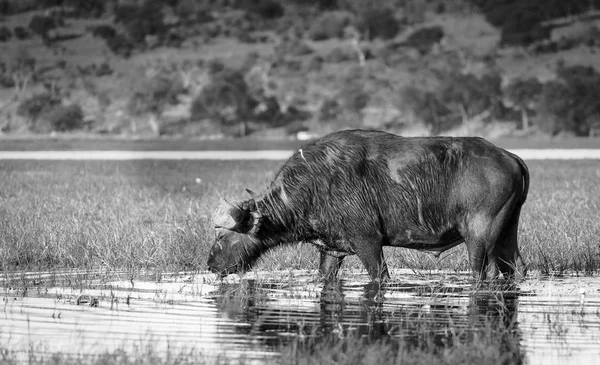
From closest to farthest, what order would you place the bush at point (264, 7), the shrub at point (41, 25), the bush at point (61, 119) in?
the bush at point (61, 119), the shrub at point (41, 25), the bush at point (264, 7)

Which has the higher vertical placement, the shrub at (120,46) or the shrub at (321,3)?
the shrub at (321,3)

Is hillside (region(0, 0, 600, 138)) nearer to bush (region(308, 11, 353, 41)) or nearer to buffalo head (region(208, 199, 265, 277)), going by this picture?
bush (region(308, 11, 353, 41))

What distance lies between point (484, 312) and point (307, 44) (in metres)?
Answer: 88.1

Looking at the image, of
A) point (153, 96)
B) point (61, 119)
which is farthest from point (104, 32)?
point (61, 119)

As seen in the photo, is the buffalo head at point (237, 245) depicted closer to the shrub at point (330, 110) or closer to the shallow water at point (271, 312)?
the shallow water at point (271, 312)

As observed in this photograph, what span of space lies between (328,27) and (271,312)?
307 ft

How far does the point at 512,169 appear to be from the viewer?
460 inches

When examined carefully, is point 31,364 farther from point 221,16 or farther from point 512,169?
point 221,16

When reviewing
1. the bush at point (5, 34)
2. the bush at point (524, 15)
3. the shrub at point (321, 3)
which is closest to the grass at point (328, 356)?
the bush at point (524, 15)

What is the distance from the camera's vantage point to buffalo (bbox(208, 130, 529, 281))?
11.7 metres

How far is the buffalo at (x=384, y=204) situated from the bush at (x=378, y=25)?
8804cm

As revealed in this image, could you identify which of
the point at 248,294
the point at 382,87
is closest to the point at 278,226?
the point at 248,294

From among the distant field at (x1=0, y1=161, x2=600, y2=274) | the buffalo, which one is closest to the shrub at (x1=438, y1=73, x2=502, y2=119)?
the distant field at (x1=0, y1=161, x2=600, y2=274)

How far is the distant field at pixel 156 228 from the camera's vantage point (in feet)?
45.3
